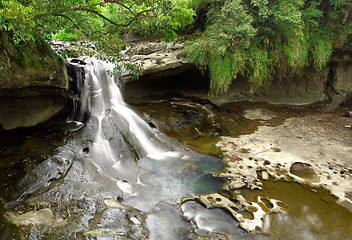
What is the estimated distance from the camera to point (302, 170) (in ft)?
18.0

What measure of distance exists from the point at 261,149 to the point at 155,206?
395 cm

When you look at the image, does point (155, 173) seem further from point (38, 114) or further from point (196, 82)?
point (196, 82)

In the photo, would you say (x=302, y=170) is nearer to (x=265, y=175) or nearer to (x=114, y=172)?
(x=265, y=175)

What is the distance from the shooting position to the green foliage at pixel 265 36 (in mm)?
7316

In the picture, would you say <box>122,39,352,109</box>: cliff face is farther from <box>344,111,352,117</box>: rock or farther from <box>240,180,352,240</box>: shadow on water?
<box>240,180,352,240</box>: shadow on water

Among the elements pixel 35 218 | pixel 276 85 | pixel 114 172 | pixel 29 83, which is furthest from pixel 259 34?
pixel 35 218

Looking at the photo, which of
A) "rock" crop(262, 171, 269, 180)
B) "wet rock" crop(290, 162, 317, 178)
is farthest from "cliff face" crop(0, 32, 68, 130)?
"wet rock" crop(290, 162, 317, 178)

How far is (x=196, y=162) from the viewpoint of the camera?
6.17 meters

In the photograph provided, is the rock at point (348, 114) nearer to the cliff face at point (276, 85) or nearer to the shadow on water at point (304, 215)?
the cliff face at point (276, 85)

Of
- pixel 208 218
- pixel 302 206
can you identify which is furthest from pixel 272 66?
pixel 208 218

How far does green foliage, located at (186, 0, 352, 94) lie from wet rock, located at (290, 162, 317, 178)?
411 centimetres

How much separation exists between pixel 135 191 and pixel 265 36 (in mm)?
7959

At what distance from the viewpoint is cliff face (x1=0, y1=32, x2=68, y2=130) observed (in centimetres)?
497

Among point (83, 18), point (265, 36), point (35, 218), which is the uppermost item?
point (83, 18)
